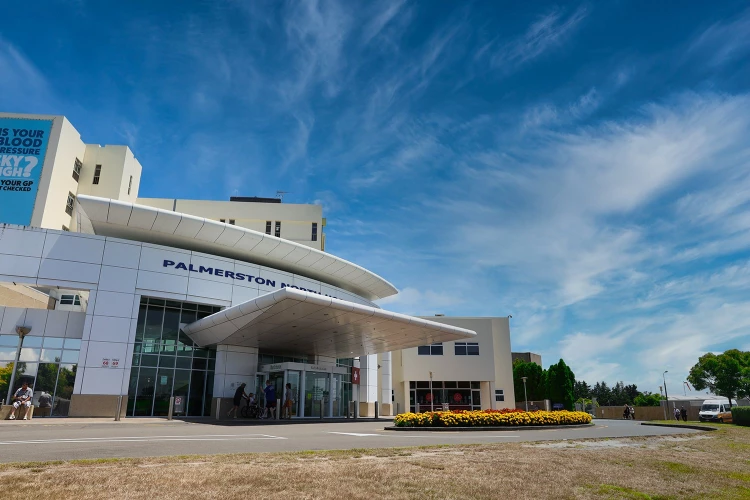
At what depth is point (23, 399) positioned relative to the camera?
20.1 metres

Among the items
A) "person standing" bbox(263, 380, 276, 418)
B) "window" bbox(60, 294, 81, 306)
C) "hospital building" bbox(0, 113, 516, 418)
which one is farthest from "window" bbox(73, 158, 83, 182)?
"person standing" bbox(263, 380, 276, 418)

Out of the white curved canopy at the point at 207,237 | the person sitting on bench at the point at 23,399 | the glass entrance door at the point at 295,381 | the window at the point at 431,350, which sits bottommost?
the person sitting on bench at the point at 23,399

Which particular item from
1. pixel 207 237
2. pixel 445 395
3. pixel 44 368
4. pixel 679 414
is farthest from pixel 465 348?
pixel 44 368

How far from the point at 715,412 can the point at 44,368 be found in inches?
1654

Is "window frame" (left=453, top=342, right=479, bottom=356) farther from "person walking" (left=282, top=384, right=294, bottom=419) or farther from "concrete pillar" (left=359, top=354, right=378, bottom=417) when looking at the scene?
"person walking" (left=282, top=384, right=294, bottom=419)

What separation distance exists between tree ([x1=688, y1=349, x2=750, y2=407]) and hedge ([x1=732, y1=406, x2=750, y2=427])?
5300 cm

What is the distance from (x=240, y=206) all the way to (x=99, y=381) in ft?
103

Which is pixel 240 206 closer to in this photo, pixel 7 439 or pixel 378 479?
pixel 7 439

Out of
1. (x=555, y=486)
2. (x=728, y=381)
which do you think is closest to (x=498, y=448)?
(x=555, y=486)

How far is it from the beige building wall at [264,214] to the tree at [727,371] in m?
62.9

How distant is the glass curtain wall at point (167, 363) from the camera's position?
24.5 m

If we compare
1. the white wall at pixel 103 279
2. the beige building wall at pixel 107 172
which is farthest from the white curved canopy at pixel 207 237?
the beige building wall at pixel 107 172

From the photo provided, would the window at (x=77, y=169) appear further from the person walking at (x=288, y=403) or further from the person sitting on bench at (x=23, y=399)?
the person walking at (x=288, y=403)

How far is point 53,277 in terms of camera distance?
23125 millimetres
